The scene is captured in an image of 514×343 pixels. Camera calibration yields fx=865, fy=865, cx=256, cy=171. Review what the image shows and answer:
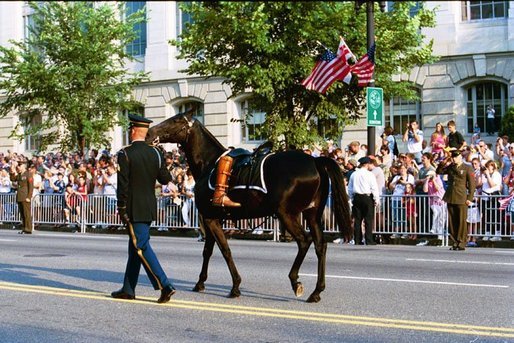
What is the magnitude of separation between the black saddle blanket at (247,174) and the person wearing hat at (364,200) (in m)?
10.2

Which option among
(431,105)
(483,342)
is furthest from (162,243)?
(431,105)

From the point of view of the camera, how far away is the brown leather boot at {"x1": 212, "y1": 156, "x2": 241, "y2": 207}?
10.2 meters

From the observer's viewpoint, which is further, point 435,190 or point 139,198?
point 435,190

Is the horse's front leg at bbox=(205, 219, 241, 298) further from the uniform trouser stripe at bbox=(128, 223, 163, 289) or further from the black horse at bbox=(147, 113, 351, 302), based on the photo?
the uniform trouser stripe at bbox=(128, 223, 163, 289)

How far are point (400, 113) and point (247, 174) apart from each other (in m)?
25.1

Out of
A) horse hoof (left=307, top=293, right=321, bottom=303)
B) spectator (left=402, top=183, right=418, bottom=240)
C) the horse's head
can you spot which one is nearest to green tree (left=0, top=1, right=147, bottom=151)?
spectator (left=402, top=183, right=418, bottom=240)

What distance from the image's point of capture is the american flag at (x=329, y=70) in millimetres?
22359

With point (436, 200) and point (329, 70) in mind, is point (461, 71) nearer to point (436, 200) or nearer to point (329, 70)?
point (329, 70)

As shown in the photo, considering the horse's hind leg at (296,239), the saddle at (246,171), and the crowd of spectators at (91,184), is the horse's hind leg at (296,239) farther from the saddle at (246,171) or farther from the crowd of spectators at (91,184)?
the crowd of spectators at (91,184)

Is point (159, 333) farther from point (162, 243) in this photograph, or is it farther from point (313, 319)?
point (162, 243)

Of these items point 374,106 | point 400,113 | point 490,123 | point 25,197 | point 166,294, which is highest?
point 400,113

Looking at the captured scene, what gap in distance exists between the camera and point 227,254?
1028cm

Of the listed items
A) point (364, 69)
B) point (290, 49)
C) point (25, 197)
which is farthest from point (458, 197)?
point (25, 197)

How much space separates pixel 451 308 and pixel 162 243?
11.6m
